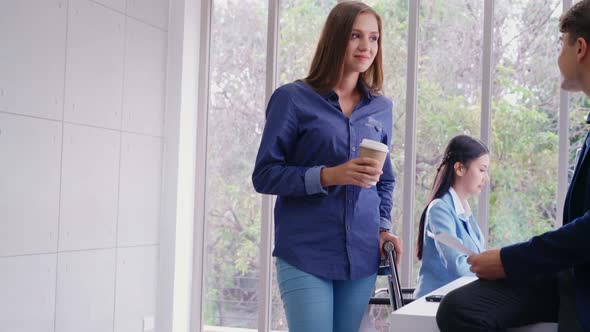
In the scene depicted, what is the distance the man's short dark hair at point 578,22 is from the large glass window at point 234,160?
307cm

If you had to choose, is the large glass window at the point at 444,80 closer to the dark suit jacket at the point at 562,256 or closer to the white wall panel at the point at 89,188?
the white wall panel at the point at 89,188

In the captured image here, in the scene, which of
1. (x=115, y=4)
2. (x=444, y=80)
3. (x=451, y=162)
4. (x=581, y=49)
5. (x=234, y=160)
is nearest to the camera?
(x=581, y=49)

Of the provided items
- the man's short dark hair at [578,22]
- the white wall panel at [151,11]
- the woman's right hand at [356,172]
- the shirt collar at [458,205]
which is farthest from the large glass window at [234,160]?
the man's short dark hair at [578,22]

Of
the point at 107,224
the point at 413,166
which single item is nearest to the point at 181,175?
the point at 107,224

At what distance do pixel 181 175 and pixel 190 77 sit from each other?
0.63 meters

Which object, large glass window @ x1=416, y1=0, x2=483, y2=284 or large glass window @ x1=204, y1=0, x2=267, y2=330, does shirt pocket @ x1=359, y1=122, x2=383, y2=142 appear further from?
large glass window @ x1=204, y1=0, x2=267, y2=330

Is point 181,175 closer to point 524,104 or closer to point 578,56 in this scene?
point 524,104

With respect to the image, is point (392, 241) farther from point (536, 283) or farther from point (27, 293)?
point (27, 293)

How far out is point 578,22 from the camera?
65.1 inches

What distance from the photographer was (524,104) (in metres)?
4.04

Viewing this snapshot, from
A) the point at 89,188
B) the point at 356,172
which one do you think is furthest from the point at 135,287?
the point at 356,172

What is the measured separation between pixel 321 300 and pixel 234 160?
2808 mm

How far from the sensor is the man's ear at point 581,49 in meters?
1.65

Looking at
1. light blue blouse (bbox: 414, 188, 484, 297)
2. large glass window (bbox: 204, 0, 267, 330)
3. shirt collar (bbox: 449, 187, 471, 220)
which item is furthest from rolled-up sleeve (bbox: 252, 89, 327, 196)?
large glass window (bbox: 204, 0, 267, 330)
